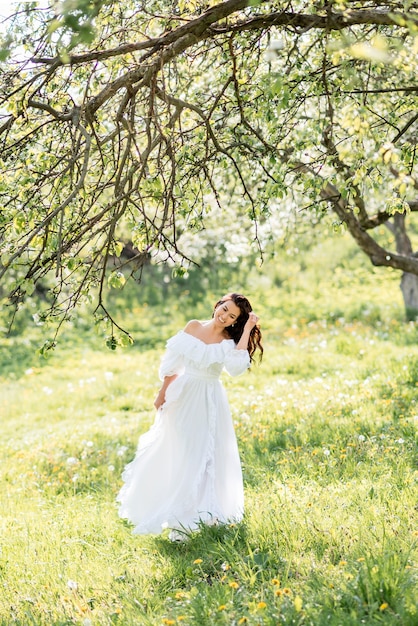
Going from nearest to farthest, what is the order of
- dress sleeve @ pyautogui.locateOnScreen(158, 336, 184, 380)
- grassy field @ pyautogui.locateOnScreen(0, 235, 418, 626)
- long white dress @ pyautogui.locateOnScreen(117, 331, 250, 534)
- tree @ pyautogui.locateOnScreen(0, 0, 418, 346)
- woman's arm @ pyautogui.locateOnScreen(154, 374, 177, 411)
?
grassy field @ pyautogui.locateOnScreen(0, 235, 418, 626), tree @ pyautogui.locateOnScreen(0, 0, 418, 346), long white dress @ pyautogui.locateOnScreen(117, 331, 250, 534), dress sleeve @ pyautogui.locateOnScreen(158, 336, 184, 380), woman's arm @ pyautogui.locateOnScreen(154, 374, 177, 411)

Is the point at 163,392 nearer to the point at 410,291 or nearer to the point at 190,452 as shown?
the point at 190,452

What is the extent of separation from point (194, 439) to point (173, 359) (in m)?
0.63

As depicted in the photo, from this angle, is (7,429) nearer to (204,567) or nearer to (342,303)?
(204,567)

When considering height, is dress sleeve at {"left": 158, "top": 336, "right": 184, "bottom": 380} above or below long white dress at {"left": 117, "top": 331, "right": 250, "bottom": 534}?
above

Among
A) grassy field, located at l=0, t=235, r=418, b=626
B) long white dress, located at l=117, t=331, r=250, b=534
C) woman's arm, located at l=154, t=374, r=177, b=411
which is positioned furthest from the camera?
woman's arm, located at l=154, t=374, r=177, b=411

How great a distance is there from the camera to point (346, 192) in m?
4.43

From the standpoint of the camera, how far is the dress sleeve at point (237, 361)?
5156 mm

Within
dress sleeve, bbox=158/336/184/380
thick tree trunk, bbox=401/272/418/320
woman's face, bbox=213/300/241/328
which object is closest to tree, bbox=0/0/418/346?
woman's face, bbox=213/300/241/328

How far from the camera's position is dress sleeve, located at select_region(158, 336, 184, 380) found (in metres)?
5.35

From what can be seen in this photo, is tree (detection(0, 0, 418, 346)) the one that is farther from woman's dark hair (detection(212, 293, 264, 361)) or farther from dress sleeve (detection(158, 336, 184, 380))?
dress sleeve (detection(158, 336, 184, 380))

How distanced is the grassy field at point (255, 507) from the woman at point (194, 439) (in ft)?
0.65

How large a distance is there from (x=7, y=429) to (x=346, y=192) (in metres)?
7.38

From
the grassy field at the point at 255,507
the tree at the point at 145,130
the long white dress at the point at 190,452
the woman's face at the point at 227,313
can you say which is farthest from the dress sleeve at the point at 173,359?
the grassy field at the point at 255,507

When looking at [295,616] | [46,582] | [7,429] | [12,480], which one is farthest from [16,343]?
[295,616]
